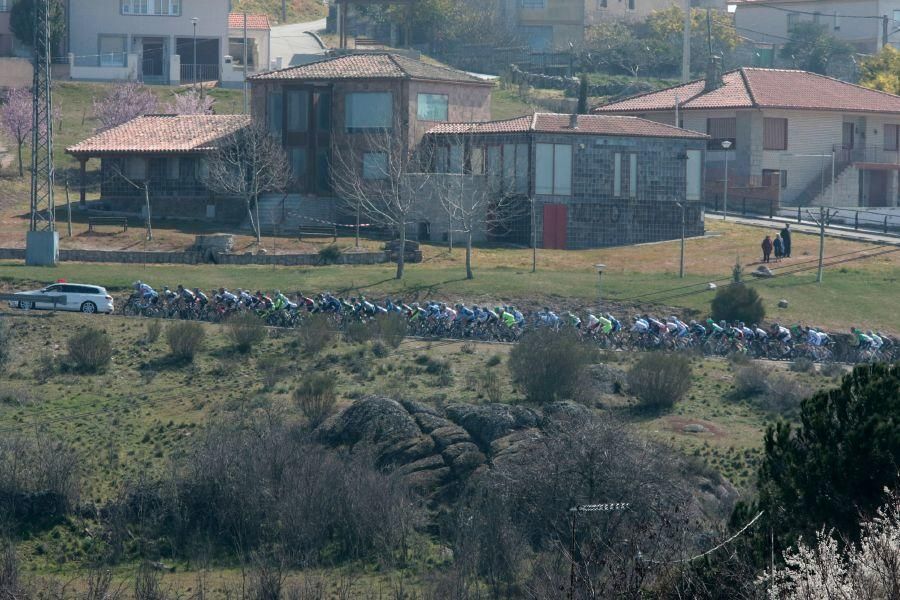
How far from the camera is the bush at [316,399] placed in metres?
36.2

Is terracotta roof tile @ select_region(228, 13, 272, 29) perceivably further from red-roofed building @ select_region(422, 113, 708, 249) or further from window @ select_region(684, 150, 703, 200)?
window @ select_region(684, 150, 703, 200)

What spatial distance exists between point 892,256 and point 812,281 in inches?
241

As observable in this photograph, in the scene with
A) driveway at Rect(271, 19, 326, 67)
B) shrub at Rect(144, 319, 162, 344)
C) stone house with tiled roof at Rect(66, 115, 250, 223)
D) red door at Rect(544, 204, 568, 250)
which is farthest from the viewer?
driveway at Rect(271, 19, 326, 67)

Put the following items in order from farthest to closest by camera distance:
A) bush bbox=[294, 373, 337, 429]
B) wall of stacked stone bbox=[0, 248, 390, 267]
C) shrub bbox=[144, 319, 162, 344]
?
wall of stacked stone bbox=[0, 248, 390, 267] < shrub bbox=[144, 319, 162, 344] < bush bbox=[294, 373, 337, 429]

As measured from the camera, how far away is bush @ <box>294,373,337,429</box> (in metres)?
36.2

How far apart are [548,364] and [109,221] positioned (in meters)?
25.8

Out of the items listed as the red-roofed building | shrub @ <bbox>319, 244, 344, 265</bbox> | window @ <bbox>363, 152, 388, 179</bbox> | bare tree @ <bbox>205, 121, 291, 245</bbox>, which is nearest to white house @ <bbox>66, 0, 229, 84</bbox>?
bare tree @ <bbox>205, 121, 291, 245</bbox>

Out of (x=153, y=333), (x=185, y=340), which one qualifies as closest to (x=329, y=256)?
(x=153, y=333)

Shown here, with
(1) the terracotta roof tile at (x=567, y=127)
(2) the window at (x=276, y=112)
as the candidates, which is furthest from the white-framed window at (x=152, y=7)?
(1) the terracotta roof tile at (x=567, y=127)

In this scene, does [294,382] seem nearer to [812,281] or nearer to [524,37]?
[812,281]

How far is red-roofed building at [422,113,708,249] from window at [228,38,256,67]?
3294 centimetres

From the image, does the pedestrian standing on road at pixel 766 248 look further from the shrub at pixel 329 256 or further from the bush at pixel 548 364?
the bush at pixel 548 364

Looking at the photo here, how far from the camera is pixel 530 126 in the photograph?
58.1 meters

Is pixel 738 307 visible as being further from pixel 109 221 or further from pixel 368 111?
pixel 109 221
